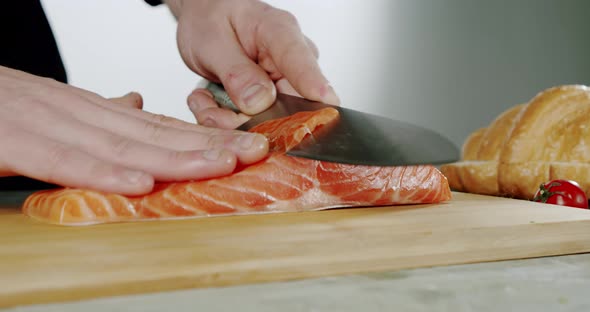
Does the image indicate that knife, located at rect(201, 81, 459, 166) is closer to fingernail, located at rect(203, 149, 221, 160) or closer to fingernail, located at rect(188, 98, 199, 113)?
fingernail, located at rect(203, 149, 221, 160)

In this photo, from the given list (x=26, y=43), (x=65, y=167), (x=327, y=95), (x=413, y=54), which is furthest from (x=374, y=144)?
(x=413, y=54)

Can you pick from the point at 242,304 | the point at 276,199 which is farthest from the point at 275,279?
the point at 276,199

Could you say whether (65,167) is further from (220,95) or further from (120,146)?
(220,95)

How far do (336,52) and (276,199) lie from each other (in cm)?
339

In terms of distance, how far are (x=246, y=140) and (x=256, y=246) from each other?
0.46 m

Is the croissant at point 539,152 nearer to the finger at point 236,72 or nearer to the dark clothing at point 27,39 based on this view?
the finger at point 236,72

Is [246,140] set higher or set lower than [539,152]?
higher

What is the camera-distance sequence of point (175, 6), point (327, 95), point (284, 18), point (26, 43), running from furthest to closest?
1. point (26, 43)
2. point (175, 6)
3. point (284, 18)
4. point (327, 95)

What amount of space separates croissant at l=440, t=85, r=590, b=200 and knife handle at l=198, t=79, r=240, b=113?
1.15 metres

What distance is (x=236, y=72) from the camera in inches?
77.8

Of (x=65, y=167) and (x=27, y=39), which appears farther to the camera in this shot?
(x=27, y=39)

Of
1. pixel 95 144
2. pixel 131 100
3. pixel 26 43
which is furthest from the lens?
pixel 26 43

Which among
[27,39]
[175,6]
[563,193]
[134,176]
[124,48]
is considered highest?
[175,6]

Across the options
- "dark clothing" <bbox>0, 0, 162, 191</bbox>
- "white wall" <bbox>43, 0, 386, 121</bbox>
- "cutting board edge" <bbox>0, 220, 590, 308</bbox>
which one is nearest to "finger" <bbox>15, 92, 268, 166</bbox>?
"cutting board edge" <bbox>0, 220, 590, 308</bbox>
